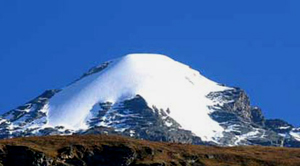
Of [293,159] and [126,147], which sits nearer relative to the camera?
[126,147]

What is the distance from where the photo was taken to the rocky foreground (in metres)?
173

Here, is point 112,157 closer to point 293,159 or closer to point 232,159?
point 232,159

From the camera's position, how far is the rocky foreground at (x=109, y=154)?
567 feet

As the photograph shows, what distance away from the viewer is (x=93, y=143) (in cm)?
18400

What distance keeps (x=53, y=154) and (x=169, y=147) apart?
30.3 meters

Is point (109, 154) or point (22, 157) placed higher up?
point (109, 154)

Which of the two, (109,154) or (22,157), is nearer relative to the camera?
(22,157)

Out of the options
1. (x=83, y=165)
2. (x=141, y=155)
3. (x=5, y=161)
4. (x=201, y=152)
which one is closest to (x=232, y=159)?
(x=201, y=152)

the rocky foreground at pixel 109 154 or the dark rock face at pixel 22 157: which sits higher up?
the rocky foreground at pixel 109 154

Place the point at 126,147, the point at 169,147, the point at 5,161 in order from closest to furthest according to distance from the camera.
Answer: the point at 5,161, the point at 126,147, the point at 169,147

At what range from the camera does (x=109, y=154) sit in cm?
17988

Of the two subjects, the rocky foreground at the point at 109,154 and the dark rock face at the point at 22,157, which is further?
the rocky foreground at the point at 109,154

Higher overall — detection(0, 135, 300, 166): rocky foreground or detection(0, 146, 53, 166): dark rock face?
detection(0, 135, 300, 166): rocky foreground

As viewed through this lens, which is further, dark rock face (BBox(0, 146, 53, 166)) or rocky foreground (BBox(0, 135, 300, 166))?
rocky foreground (BBox(0, 135, 300, 166))
